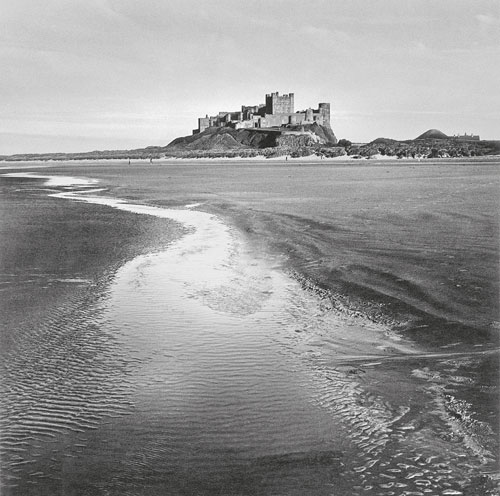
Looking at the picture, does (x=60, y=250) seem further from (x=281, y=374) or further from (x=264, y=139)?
(x=264, y=139)

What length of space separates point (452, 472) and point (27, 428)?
2877 millimetres

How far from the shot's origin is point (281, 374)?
5680mm

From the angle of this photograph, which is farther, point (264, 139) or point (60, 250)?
point (264, 139)

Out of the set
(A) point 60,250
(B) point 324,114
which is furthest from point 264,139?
(A) point 60,250

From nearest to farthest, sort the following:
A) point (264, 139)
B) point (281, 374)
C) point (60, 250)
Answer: point (281, 374) → point (60, 250) → point (264, 139)

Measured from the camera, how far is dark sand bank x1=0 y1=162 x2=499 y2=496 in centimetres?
395

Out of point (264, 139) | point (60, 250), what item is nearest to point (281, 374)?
point (60, 250)

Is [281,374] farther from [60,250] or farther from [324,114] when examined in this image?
[324,114]

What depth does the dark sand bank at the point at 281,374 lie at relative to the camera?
3.95 metres

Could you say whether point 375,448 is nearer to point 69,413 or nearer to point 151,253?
point 69,413

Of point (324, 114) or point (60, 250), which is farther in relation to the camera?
point (324, 114)

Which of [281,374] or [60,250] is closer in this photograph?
[281,374]

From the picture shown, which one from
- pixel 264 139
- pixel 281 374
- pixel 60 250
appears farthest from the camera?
pixel 264 139

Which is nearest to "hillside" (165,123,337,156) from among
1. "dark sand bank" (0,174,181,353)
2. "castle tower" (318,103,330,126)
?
"castle tower" (318,103,330,126)
